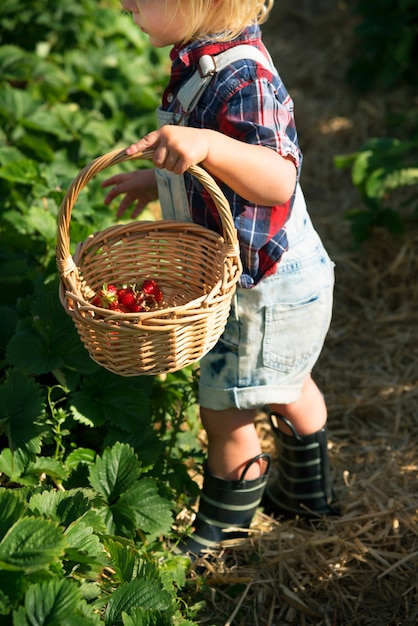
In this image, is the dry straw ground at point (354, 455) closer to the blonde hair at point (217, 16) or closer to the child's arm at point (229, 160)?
the child's arm at point (229, 160)

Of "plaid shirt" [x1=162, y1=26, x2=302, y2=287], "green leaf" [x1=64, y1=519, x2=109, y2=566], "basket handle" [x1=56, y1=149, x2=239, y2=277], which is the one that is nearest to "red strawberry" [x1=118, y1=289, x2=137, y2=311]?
"basket handle" [x1=56, y1=149, x2=239, y2=277]

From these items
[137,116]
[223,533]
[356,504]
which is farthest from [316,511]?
[137,116]

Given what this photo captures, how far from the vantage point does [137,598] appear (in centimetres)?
167

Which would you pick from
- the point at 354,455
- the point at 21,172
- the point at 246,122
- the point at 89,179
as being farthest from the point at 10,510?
the point at 21,172

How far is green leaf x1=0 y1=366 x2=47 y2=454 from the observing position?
6.43 ft

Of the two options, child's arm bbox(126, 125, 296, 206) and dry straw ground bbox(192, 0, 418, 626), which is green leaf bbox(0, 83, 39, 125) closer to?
dry straw ground bbox(192, 0, 418, 626)

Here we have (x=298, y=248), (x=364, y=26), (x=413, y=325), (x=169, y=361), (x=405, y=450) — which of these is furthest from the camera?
(x=364, y=26)

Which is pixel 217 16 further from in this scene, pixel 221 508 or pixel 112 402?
pixel 221 508

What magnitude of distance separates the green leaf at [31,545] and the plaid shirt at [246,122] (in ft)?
2.31

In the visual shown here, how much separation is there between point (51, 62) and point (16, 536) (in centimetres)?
307

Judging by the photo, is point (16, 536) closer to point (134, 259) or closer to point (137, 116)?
point (134, 259)

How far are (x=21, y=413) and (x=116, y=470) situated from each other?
279mm

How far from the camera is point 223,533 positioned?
7.36ft

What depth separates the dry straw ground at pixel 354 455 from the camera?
6.96ft
